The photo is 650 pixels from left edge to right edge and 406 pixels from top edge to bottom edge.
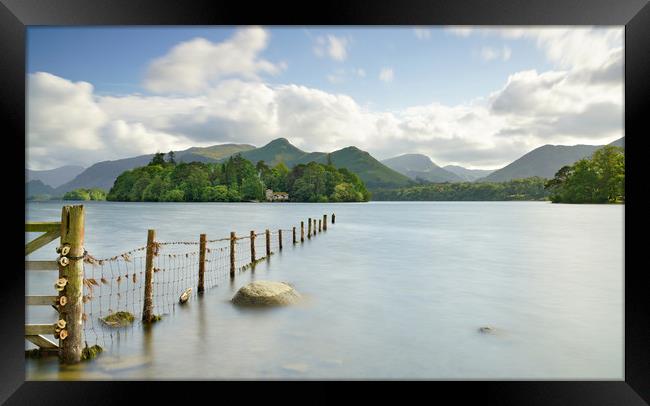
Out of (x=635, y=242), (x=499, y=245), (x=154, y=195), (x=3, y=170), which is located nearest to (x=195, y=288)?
(x=3, y=170)

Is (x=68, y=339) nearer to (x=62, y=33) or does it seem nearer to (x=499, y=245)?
(x=499, y=245)

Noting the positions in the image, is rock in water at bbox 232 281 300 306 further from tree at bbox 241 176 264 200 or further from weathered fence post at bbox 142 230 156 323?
tree at bbox 241 176 264 200

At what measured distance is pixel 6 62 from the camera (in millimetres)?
3105

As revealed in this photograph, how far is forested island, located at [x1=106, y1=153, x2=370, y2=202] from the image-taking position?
8681 cm

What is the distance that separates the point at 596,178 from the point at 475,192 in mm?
44329

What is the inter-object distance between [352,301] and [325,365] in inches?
154

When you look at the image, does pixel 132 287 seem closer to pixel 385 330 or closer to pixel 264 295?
pixel 264 295

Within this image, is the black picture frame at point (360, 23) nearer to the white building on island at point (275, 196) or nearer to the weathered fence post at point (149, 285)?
the weathered fence post at point (149, 285)

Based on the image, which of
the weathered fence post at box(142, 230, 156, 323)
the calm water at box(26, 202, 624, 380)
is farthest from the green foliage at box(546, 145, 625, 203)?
the weathered fence post at box(142, 230, 156, 323)

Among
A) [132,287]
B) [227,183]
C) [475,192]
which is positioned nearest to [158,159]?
[227,183]

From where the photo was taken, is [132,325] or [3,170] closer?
[3,170]

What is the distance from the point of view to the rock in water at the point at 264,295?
7127mm

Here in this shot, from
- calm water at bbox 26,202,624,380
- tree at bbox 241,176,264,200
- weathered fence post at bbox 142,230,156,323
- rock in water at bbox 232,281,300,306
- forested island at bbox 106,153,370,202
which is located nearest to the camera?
calm water at bbox 26,202,624,380

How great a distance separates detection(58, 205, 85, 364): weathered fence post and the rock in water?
341 cm
